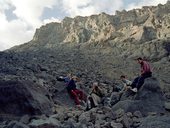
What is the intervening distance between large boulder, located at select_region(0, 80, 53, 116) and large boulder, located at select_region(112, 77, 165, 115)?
8.06 feet

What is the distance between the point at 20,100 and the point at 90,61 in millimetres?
25162

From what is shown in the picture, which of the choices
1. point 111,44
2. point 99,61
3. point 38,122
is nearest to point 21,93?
point 38,122

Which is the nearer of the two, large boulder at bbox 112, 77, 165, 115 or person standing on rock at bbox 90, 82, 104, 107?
large boulder at bbox 112, 77, 165, 115

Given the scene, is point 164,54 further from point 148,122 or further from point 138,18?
point 148,122

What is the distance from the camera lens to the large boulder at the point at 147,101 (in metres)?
14.4

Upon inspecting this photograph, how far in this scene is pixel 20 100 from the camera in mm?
14570

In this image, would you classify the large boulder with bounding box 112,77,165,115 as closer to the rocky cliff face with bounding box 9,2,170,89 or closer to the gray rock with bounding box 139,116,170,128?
the gray rock with bounding box 139,116,170,128

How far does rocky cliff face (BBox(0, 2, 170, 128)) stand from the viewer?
14.4 meters

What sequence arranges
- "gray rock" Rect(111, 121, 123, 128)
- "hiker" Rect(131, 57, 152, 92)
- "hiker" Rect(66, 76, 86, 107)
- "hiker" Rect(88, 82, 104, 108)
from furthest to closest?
"hiker" Rect(66, 76, 86, 107) → "hiker" Rect(88, 82, 104, 108) → "hiker" Rect(131, 57, 152, 92) → "gray rock" Rect(111, 121, 123, 128)

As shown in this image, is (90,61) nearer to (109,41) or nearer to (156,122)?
(109,41)

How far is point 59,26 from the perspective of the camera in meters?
83.6

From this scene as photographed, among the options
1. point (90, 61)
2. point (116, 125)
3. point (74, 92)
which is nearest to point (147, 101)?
point (116, 125)

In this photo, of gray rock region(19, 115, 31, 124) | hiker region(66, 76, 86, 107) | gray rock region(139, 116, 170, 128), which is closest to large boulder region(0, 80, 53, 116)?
gray rock region(19, 115, 31, 124)

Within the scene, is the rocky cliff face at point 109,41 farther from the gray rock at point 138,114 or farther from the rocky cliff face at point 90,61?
the gray rock at point 138,114
